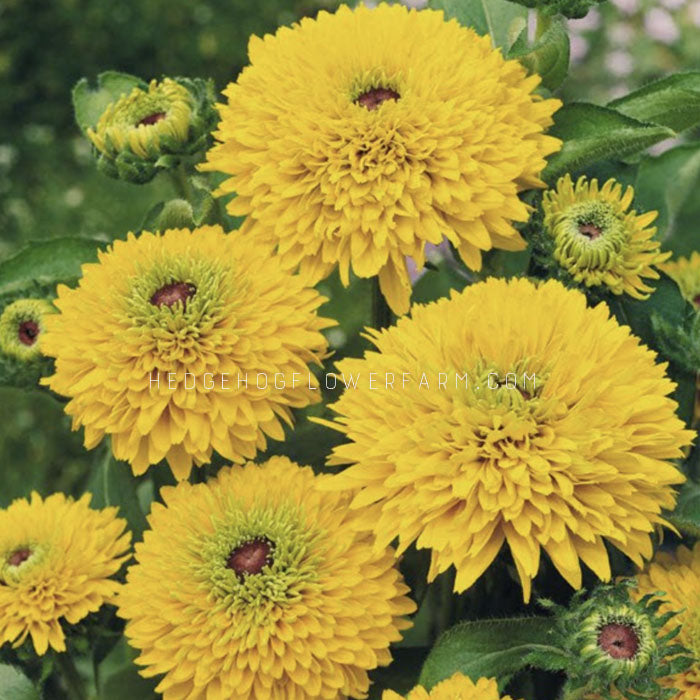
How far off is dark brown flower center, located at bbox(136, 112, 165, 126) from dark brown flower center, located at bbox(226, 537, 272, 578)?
0.38 metres

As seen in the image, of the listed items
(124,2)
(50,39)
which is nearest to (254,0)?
(124,2)

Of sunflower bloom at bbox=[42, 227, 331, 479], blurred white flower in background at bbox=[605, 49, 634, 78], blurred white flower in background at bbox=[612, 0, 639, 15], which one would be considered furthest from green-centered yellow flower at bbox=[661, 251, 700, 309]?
blurred white flower in background at bbox=[612, 0, 639, 15]

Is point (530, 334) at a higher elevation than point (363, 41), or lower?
lower

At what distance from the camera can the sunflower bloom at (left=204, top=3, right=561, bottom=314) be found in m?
0.88

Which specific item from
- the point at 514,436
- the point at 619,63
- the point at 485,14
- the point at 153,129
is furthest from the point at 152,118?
the point at 619,63

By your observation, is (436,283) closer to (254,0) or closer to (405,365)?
(405,365)

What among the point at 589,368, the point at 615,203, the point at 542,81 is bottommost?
the point at 589,368

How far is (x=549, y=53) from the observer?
0.97 m

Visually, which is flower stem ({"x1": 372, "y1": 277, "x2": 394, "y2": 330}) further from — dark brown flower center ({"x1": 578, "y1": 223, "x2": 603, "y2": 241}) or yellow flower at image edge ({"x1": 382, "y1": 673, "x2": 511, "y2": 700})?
yellow flower at image edge ({"x1": 382, "y1": 673, "x2": 511, "y2": 700})

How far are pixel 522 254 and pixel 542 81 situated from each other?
187 millimetres

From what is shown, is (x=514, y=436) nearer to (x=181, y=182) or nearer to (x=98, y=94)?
(x=181, y=182)

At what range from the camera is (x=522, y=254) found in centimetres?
113

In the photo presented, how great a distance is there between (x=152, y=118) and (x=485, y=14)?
1.12 ft

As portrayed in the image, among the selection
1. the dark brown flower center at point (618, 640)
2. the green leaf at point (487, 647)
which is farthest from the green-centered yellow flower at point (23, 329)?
the dark brown flower center at point (618, 640)
